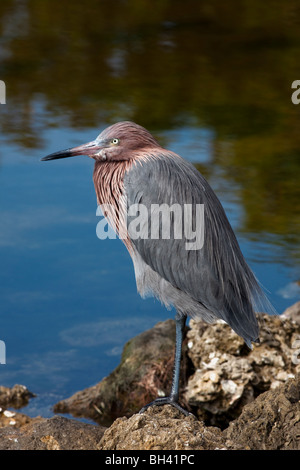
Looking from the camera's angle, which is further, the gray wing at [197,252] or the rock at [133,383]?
the rock at [133,383]

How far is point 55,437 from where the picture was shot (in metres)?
4.16

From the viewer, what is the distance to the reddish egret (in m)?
4.48

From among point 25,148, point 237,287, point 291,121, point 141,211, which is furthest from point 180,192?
point 291,121

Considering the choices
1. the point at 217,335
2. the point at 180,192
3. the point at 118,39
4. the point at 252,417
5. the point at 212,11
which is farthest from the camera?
the point at 212,11

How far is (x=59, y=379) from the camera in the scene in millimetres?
6145

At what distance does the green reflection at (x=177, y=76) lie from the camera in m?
9.31

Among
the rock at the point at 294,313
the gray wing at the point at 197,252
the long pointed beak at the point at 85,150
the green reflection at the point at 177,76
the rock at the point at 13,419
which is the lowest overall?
the rock at the point at 13,419

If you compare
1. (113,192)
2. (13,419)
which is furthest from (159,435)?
(13,419)

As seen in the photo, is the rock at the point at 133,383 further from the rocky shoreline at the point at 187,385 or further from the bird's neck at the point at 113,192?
the bird's neck at the point at 113,192

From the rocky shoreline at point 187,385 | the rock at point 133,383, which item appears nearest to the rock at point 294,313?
the rocky shoreline at point 187,385

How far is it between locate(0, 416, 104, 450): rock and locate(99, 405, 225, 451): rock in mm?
336
